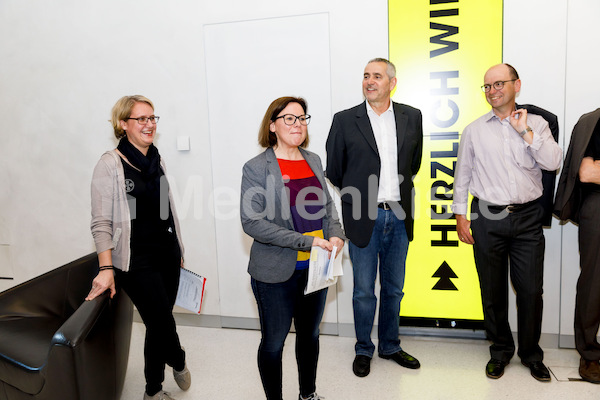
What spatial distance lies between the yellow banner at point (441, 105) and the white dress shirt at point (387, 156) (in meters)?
0.52

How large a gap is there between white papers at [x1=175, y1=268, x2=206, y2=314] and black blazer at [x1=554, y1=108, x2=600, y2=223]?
7.48 ft

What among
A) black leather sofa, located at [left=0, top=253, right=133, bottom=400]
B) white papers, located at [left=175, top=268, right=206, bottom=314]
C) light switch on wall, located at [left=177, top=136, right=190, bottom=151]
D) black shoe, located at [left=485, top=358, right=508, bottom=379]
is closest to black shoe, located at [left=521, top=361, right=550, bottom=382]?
black shoe, located at [left=485, top=358, right=508, bottom=379]

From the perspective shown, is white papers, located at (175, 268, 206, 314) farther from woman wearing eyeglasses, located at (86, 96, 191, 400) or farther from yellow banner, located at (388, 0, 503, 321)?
yellow banner, located at (388, 0, 503, 321)

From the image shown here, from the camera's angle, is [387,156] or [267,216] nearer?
[267,216]

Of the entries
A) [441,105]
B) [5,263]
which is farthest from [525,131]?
[5,263]

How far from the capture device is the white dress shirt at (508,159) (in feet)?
8.64

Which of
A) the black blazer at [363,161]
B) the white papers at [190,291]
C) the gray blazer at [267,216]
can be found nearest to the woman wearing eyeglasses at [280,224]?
the gray blazer at [267,216]

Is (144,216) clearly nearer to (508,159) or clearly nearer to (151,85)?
(151,85)

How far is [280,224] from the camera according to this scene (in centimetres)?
208

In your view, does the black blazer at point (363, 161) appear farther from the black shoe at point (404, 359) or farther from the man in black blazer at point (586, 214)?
the man in black blazer at point (586, 214)

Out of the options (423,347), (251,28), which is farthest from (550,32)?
(423,347)

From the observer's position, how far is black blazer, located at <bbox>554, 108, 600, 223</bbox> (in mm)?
2668

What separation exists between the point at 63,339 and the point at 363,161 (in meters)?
1.94

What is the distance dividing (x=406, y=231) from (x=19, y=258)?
3.73 m
